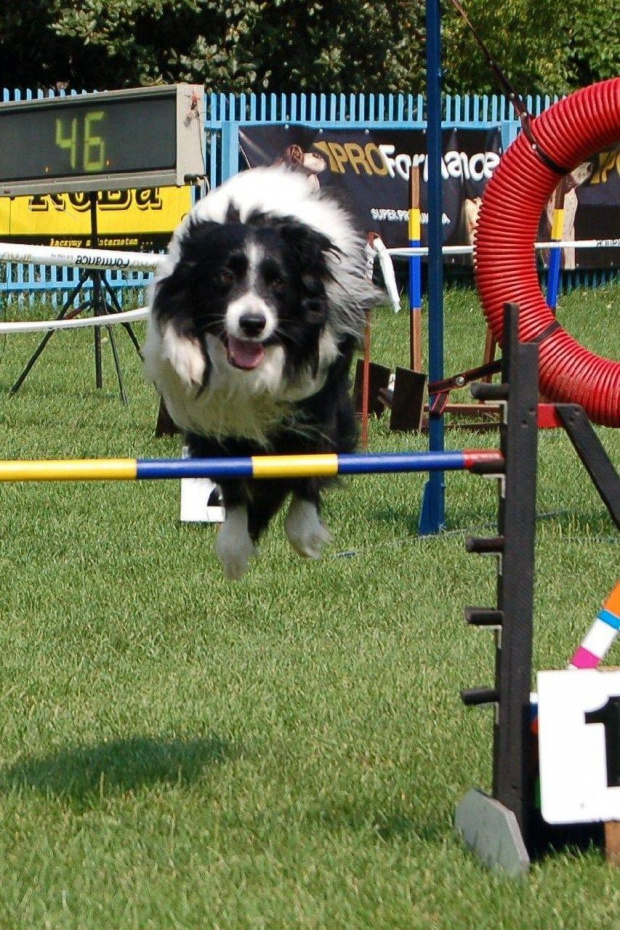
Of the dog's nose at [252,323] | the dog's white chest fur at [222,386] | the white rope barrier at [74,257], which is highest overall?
the white rope barrier at [74,257]

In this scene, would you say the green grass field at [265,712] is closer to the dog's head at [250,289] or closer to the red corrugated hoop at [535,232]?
the red corrugated hoop at [535,232]

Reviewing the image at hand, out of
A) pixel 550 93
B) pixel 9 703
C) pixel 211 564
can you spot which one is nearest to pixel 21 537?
pixel 211 564

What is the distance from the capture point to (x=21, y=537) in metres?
7.50

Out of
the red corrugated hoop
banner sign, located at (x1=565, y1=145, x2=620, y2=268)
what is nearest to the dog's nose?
the red corrugated hoop

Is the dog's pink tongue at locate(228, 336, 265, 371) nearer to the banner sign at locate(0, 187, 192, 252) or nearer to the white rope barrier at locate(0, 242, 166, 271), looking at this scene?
the white rope barrier at locate(0, 242, 166, 271)

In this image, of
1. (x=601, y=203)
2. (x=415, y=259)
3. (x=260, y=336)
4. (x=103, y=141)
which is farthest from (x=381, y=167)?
(x=260, y=336)

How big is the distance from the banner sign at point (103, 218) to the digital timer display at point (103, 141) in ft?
21.3

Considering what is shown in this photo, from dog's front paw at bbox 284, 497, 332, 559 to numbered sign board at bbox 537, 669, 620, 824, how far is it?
1365 mm

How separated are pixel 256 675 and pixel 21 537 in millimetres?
2562

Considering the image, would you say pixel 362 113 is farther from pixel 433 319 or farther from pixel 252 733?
pixel 252 733

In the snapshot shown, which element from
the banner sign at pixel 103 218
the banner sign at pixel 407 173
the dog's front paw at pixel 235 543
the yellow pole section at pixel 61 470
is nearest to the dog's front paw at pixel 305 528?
the dog's front paw at pixel 235 543

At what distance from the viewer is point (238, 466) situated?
3.60 meters

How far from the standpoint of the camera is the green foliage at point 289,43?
69.2 ft

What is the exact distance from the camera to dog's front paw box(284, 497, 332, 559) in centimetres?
475
